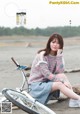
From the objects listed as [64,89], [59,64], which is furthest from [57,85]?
[59,64]

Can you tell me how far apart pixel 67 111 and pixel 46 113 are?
0.87 metres

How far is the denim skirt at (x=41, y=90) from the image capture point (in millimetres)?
5340

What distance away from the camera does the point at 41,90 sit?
17.6 feet

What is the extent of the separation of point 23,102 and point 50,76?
116 centimetres

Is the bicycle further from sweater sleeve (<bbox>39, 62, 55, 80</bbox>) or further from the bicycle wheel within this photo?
sweater sleeve (<bbox>39, 62, 55, 80</bbox>)

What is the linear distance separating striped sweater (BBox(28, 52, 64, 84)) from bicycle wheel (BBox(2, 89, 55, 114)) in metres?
1.00

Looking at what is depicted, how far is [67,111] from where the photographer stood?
530 centimetres

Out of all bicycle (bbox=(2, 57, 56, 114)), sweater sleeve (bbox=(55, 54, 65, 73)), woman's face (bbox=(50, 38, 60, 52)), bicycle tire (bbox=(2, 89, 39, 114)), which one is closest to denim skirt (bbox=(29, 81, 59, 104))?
sweater sleeve (bbox=(55, 54, 65, 73))

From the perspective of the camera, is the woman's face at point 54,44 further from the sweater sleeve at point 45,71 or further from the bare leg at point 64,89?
the bare leg at point 64,89

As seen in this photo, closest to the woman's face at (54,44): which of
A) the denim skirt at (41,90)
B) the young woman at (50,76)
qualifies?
the young woman at (50,76)

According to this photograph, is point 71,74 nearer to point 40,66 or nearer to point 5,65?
point 5,65

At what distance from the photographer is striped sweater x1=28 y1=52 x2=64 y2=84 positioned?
17.6ft

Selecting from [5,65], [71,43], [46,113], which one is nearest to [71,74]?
[5,65]

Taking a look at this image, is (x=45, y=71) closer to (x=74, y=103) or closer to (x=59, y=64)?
(x=59, y=64)
